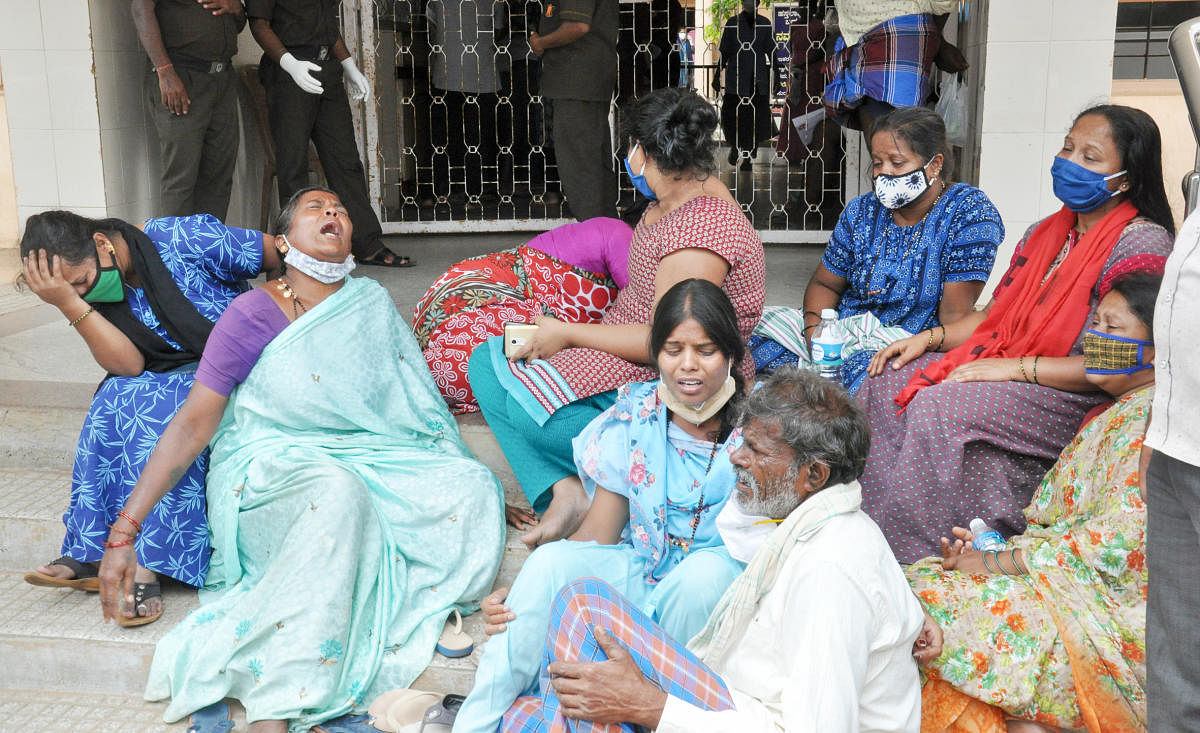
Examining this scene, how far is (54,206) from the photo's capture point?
542cm

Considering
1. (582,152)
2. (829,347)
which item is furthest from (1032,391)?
(582,152)

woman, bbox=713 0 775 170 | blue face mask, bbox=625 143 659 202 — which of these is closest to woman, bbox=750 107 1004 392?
blue face mask, bbox=625 143 659 202

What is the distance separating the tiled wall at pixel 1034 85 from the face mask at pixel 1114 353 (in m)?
2.18

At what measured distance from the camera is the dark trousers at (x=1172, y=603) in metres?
1.74

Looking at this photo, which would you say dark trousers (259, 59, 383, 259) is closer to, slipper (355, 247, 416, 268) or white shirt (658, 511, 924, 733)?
slipper (355, 247, 416, 268)

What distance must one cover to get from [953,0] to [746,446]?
294cm

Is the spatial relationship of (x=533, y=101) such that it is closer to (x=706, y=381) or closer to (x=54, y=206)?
(x=54, y=206)

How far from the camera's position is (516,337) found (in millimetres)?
3293

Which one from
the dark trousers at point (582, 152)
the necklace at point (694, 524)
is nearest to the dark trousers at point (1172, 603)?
the necklace at point (694, 524)

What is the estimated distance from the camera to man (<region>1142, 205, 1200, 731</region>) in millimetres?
1617

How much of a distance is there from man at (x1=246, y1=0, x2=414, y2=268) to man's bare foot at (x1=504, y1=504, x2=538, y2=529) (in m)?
2.91

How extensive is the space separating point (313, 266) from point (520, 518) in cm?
90

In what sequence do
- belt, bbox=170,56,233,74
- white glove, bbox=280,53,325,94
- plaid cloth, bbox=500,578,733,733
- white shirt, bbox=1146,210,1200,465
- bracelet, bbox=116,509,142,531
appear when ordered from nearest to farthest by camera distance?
white shirt, bbox=1146,210,1200,465, plaid cloth, bbox=500,578,733,733, bracelet, bbox=116,509,142,531, belt, bbox=170,56,233,74, white glove, bbox=280,53,325,94

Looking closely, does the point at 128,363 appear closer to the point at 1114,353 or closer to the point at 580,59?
the point at 1114,353
